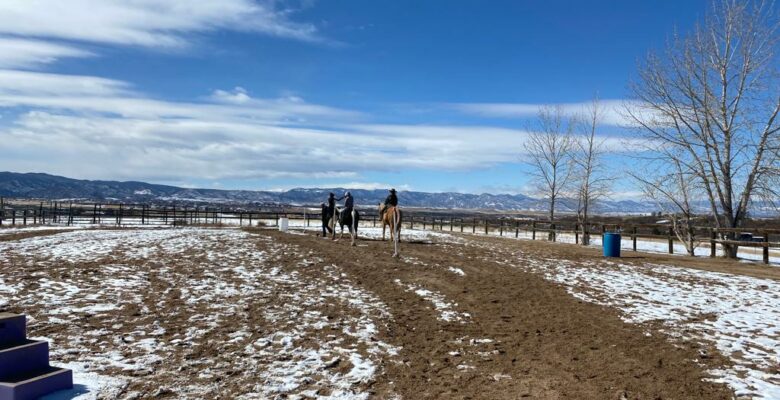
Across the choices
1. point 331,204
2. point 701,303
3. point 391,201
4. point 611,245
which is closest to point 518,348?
point 701,303

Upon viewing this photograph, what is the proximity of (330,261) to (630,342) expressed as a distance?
9.63 metres

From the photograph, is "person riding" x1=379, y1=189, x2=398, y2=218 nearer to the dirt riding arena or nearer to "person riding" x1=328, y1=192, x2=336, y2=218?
"person riding" x1=328, y1=192, x2=336, y2=218

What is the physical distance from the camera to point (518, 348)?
7340 millimetres

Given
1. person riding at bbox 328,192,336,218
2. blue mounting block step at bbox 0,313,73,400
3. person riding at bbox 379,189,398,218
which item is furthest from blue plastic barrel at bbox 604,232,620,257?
blue mounting block step at bbox 0,313,73,400

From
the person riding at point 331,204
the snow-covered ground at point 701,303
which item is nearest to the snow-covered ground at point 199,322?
the snow-covered ground at point 701,303

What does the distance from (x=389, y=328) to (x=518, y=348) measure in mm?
2098

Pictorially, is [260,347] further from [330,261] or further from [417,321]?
[330,261]

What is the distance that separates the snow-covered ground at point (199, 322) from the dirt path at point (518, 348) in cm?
58

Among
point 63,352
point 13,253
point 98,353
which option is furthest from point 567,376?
point 13,253

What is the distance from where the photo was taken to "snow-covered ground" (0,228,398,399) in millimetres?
5933

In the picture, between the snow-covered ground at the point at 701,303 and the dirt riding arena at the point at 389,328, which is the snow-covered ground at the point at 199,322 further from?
the snow-covered ground at the point at 701,303

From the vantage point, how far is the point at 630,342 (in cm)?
770

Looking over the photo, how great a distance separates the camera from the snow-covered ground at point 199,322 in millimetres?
5933

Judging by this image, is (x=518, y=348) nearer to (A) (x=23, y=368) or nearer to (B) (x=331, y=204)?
(A) (x=23, y=368)
